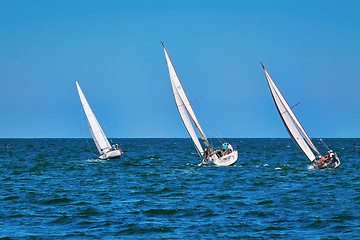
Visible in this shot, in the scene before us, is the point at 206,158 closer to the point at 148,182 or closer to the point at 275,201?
the point at 148,182

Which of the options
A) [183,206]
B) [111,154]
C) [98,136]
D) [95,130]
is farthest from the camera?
[95,130]

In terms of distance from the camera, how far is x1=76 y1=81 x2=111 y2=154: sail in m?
61.5

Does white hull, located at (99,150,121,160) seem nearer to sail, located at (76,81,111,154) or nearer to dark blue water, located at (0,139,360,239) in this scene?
sail, located at (76,81,111,154)

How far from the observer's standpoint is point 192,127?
157 ft

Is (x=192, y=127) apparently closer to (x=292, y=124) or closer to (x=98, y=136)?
(x=292, y=124)

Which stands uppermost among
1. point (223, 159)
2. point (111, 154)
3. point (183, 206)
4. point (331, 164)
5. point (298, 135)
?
point (111, 154)

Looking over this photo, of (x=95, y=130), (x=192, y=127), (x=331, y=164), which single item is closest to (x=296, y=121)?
(x=331, y=164)

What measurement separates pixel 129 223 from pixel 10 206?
23.1 feet

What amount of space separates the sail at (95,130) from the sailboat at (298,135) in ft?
80.8

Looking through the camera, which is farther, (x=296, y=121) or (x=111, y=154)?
(x=111, y=154)

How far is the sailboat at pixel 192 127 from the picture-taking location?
45.5 metres

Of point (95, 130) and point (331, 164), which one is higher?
point (95, 130)

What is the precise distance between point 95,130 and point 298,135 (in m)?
27.3

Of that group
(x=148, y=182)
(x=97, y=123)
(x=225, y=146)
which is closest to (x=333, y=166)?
(x=225, y=146)
